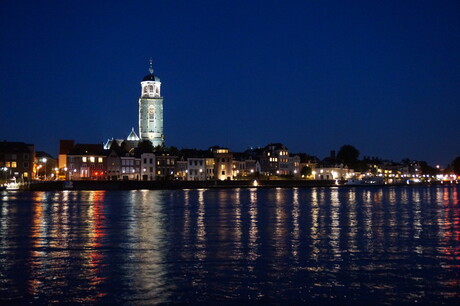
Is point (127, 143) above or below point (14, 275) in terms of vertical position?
above

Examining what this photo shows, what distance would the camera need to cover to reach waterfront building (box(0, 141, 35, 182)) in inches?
4734

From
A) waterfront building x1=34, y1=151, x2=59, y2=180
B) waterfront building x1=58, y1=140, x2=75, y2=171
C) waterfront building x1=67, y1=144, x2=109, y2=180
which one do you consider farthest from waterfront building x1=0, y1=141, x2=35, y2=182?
waterfront building x1=58, y1=140, x2=75, y2=171

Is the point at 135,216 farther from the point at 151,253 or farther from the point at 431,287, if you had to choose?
the point at 431,287

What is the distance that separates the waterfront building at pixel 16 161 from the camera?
12025 centimetres

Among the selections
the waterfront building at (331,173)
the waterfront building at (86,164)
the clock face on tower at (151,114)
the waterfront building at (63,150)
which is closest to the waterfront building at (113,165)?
the waterfront building at (86,164)

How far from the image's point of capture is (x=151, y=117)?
166500mm

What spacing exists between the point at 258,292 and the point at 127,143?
14221 centimetres

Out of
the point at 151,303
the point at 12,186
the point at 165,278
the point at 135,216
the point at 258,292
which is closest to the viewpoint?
the point at 151,303

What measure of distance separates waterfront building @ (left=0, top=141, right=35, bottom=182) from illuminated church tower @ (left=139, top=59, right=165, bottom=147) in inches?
1791

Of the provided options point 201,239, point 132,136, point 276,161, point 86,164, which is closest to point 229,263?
point 201,239

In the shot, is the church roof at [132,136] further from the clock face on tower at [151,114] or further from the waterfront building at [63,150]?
the waterfront building at [63,150]

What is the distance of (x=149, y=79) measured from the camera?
17162 cm

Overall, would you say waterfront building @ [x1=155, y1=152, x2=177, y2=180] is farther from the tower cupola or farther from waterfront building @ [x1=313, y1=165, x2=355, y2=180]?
waterfront building @ [x1=313, y1=165, x2=355, y2=180]

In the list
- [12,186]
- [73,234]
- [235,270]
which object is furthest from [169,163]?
[235,270]
